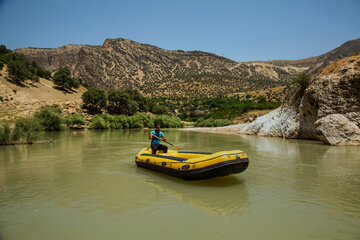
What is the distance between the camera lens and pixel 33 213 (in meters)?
5.46

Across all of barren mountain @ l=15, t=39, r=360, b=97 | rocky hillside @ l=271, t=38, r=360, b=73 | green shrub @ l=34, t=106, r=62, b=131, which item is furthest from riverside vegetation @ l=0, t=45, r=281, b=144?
rocky hillside @ l=271, t=38, r=360, b=73

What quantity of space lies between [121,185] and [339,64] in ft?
63.5

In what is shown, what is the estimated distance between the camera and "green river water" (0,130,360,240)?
4.66 metres

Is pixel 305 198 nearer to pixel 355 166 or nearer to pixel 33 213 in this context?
pixel 355 166

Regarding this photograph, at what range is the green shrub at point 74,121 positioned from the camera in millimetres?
38109

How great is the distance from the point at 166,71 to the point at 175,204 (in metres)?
112

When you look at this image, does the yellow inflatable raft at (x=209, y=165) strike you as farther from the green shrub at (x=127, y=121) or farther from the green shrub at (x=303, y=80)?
the green shrub at (x=127, y=121)

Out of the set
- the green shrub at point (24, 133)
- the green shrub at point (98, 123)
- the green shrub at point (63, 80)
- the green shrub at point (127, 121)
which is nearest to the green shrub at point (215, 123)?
the green shrub at point (127, 121)

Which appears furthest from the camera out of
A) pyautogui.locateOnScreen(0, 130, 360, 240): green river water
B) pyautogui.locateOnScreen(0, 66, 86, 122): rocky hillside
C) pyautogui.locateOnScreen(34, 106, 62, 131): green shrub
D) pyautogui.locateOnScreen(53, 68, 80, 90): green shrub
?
pyautogui.locateOnScreen(53, 68, 80, 90): green shrub

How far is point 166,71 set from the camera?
115 meters

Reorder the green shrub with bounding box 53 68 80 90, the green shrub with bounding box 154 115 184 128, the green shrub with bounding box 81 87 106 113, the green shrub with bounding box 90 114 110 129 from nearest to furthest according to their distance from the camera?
1. the green shrub with bounding box 90 114 110 129
2. the green shrub with bounding box 81 87 106 113
3. the green shrub with bounding box 154 115 184 128
4. the green shrub with bounding box 53 68 80 90

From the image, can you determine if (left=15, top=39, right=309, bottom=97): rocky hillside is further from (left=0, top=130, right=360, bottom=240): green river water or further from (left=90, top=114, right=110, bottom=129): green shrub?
(left=0, top=130, right=360, bottom=240): green river water

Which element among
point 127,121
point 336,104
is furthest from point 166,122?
point 336,104

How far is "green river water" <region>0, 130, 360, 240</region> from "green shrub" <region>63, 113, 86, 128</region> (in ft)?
97.6
